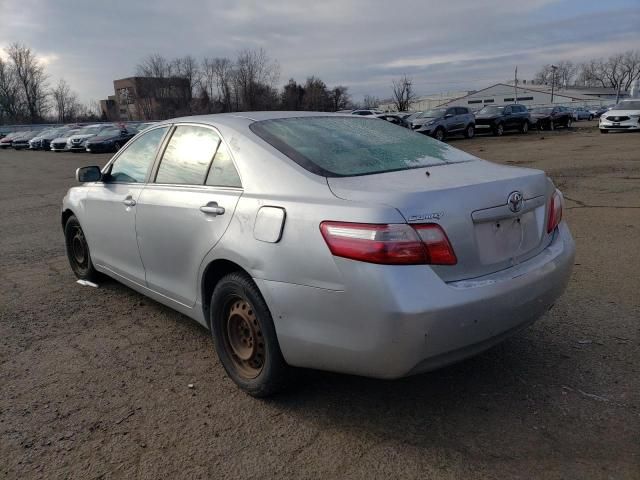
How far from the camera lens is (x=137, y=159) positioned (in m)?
4.17

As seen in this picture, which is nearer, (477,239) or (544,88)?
(477,239)

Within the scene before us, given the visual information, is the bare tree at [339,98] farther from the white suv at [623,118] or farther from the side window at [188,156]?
the side window at [188,156]

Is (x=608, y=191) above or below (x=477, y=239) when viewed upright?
below

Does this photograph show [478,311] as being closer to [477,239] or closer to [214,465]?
[477,239]

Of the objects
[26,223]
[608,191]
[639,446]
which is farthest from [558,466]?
[26,223]

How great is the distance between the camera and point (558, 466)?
233cm

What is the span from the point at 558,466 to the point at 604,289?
2571 mm

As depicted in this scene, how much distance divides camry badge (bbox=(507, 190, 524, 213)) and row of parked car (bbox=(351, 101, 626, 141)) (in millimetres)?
22656

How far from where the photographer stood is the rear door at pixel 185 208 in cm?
308

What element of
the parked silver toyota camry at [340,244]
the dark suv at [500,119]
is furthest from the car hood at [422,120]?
the parked silver toyota camry at [340,244]

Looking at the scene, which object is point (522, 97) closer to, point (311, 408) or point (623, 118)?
point (623, 118)

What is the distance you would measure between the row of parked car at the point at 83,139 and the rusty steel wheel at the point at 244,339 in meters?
23.0

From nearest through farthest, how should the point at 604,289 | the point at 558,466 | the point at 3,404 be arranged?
the point at 558,466
the point at 3,404
the point at 604,289

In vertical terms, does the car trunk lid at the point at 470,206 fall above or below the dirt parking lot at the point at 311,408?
above
